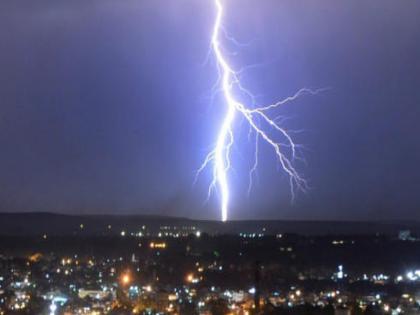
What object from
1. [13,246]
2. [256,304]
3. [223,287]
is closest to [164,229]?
[13,246]

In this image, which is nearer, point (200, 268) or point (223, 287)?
point (223, 287)

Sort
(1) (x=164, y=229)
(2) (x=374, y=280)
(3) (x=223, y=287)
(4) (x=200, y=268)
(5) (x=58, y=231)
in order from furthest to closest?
1. (1) (x=164, y=229)
2. (5) (x=58, y=231)
3. (4) (x=200, y=268)
4. (2) (x=374, y=280)
5. (3) (x=223, y=287)

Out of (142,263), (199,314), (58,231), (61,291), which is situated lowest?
(199,314)

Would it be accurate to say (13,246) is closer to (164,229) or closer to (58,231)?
(58,231)

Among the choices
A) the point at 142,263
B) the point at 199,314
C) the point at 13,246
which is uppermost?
the point at 13,246

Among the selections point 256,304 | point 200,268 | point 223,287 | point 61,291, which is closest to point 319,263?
point 200,268

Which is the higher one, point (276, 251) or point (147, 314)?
point (276, 251)

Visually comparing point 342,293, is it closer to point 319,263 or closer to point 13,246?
point 319,263

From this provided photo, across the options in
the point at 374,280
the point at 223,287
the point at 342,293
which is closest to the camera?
the point at 342,293

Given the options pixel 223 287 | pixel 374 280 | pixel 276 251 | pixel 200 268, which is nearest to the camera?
pixel 223 287
